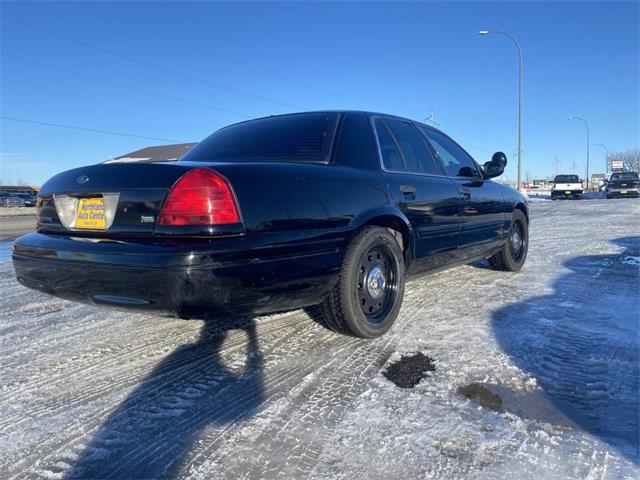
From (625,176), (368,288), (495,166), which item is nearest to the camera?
(368,288)

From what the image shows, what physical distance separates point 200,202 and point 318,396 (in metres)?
1.10

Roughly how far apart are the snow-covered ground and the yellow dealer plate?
32.5 inches

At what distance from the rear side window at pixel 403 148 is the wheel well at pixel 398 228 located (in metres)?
0.40

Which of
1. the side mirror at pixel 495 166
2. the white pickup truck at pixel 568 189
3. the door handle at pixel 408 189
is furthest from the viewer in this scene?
the white pickup truck at pixel 568 189

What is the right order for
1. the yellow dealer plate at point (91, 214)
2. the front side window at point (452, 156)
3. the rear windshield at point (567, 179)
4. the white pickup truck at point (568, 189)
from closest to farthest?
the yellow dealer plate at point (91, 214)
the front side window at point (452, 156)
the white pickup truck at point (568, 189)
the rear windshield at point (567, 179)

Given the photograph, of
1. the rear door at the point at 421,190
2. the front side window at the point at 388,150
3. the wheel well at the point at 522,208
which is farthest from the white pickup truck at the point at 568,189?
the front side window at the point at 388,150

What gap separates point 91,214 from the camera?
240 centimetres

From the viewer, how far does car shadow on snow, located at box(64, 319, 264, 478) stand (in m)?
1.73

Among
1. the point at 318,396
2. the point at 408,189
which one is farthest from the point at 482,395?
the point at 408,189

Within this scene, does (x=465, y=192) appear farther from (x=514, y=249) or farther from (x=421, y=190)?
(x=514, y=249)

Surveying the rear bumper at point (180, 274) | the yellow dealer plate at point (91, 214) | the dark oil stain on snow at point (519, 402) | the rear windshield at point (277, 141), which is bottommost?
the dark oil stain on snow at point (519, 402)

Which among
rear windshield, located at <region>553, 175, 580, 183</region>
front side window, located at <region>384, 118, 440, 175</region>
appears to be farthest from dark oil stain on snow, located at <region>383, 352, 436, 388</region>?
rear windshield, located at <region>553, 175, 580, 183</region>

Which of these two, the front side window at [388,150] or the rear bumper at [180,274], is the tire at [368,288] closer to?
the rear bumper at [180,274]

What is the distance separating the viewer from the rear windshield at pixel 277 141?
295cm
